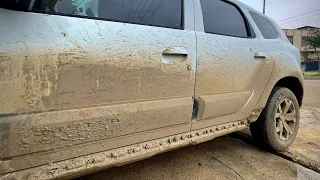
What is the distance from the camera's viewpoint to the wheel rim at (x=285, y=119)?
3.07 meters

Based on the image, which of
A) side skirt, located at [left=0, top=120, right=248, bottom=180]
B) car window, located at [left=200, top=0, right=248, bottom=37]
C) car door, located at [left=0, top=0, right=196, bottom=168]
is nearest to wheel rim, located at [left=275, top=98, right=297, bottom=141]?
car window, located at [left=200, top=0, right=248, bottom=37]

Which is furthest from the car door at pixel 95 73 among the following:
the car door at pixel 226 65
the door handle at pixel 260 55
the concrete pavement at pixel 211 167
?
the door handle at pixel 260 55

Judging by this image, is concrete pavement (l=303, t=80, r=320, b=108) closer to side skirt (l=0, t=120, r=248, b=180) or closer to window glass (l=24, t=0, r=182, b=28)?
side skirt (l=0, t=120, r=248, b=180)

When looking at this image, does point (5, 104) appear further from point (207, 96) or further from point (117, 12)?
point (207, 96)

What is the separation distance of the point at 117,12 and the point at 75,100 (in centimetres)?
61

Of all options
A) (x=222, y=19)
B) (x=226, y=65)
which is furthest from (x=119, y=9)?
(x=222, y=19)

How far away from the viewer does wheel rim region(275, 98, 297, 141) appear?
3068mm

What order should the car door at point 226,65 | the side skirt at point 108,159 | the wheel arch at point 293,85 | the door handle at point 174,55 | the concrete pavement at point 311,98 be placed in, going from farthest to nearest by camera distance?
1. the concrete pavement at point 311,98
2. the wheel arch at point 293,85
3. the car door at point 226,65
4. the door handle at point 174,55
5. the side skirt at point 108,159

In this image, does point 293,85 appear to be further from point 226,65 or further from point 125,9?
point 125,9

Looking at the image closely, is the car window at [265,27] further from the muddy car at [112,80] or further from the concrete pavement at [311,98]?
the concrete pavement at [311,98]

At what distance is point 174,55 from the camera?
186 cm

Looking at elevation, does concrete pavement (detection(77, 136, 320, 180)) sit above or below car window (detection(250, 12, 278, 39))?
below

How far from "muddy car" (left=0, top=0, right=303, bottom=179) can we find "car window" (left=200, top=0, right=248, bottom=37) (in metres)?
0.02

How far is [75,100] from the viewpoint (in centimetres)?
145
